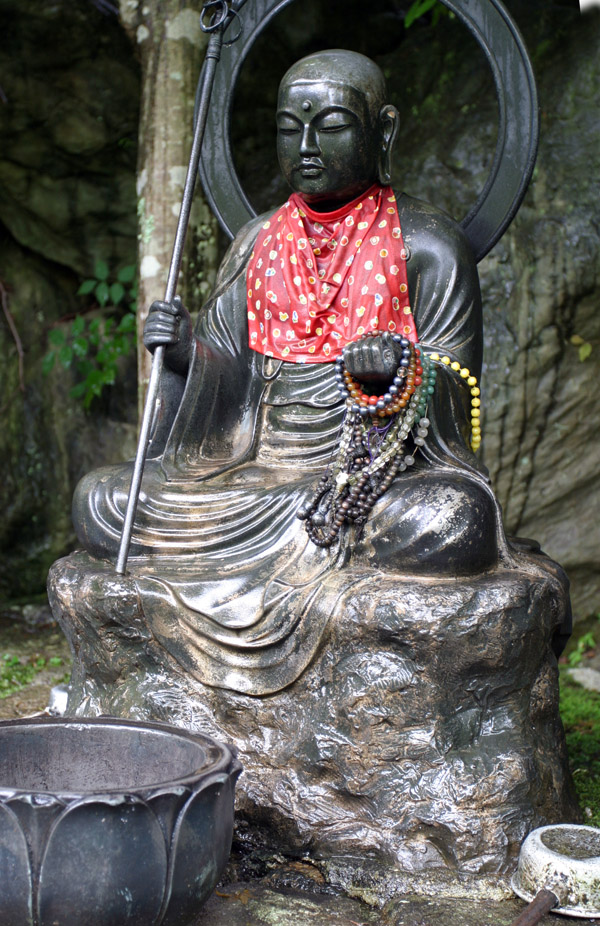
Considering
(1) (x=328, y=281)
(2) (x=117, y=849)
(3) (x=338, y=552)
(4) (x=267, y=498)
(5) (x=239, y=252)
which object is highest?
(5) (x=239, y=252)

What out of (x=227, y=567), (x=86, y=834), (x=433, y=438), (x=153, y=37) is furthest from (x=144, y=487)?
(x=153, y=37)

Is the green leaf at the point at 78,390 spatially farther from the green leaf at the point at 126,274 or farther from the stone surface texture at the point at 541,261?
the stone surface texture at the point at 541,261

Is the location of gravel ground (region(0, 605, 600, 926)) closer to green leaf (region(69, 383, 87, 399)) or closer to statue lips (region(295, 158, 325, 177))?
statue lips (region(295, 158, 325, 177))

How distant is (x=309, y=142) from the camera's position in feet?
11.9

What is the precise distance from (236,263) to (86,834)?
97.8 inches

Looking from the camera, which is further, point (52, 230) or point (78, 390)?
point (52, 230)

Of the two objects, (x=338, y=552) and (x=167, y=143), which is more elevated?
(x=167, y=143)

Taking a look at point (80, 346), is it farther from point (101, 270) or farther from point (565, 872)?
point (565, 872)

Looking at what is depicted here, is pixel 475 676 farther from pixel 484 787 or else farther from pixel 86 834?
pixel 86 834

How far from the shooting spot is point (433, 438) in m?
3.48

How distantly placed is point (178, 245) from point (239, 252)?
0.68 metres

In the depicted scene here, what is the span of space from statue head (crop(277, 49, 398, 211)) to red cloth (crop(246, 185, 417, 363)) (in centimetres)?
14

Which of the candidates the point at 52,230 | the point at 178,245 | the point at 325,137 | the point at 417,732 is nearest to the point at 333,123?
the point at 325,137

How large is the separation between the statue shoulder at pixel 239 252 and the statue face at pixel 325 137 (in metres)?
0.42
